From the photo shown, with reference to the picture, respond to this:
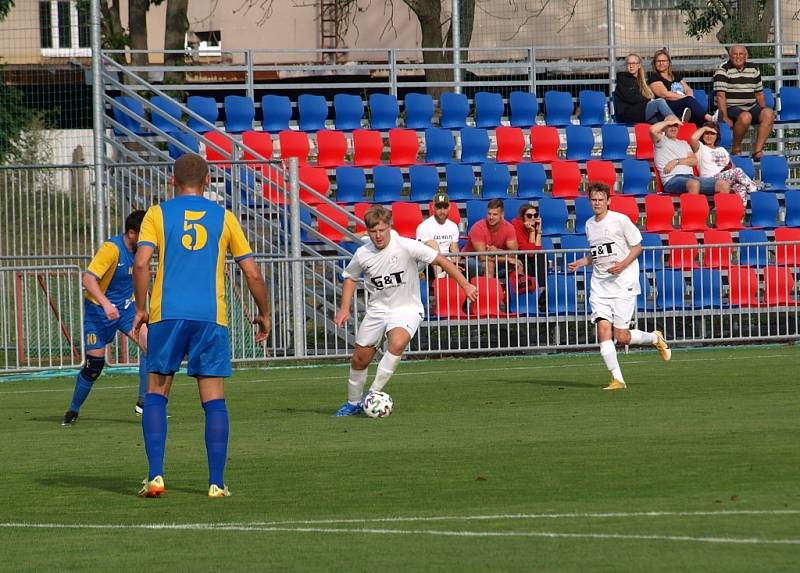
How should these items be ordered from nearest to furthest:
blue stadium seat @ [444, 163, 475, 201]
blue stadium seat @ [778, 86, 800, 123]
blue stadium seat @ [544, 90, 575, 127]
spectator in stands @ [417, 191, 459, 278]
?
spectator in stands @ [417, 191, 459, 278] → blue stadium seat @ [444, 163, 475, 201] → blue stadium seat @ [544, 90, 575, 127] → blue stadium seat @ [778, 86, 800, 123]

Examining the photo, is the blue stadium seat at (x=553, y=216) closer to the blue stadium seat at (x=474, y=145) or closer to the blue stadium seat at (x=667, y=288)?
the blue stadium seat at (x=474, y=145)

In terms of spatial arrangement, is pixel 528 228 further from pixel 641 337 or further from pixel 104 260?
pixel 104 260

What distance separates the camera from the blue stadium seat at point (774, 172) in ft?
82.9

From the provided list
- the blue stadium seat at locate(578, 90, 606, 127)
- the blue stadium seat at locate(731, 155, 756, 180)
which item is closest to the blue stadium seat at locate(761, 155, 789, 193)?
the blue stadium seat at locate(731, 155, 756, 180)

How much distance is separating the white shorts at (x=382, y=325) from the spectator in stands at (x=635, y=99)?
12.7 meters

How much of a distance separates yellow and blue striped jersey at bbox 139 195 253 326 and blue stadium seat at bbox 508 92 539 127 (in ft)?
57.3

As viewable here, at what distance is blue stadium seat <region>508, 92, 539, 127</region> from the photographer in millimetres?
25953

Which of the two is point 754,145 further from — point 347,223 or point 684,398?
point 684,398

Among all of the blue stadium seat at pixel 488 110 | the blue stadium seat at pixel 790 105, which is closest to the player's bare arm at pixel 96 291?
the blue stadium seat at pixel 488 110

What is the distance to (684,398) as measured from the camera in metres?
13.9

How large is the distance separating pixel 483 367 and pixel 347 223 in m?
4.35

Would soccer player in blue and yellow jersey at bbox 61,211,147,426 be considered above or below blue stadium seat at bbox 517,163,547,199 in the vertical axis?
below

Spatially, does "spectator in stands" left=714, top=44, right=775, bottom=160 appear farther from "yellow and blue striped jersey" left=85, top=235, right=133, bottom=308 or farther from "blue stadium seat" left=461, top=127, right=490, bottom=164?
"yellow and blue striped jersey" left=85, top=235, right=133, bottom=308

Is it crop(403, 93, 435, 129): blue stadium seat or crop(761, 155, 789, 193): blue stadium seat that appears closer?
crop(761, 155, 789, 193): blue stadium seat
